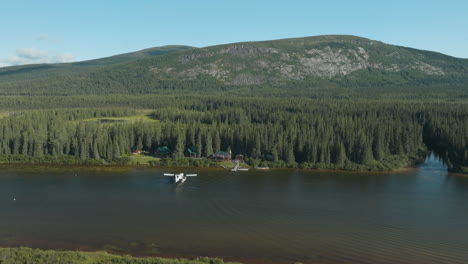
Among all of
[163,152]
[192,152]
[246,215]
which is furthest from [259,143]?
[246,215]

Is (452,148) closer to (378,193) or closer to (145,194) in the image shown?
(378,193)

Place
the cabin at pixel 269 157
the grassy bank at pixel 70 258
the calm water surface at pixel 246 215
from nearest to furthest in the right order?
the grassy bank at pixel 70 258, the calm water surface at pixel 246 215, the cabin at pixel 269 157

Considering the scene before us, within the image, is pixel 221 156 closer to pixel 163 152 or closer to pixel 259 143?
pixel 259 143

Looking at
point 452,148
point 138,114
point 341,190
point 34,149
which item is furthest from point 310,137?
point 138,114

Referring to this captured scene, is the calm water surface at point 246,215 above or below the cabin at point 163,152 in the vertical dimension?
below

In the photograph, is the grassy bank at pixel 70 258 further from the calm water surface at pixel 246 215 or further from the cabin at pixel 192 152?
the cabin at pixel 192 152

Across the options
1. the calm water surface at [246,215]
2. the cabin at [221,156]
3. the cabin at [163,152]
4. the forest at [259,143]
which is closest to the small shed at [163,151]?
the cabin at [163,152]
